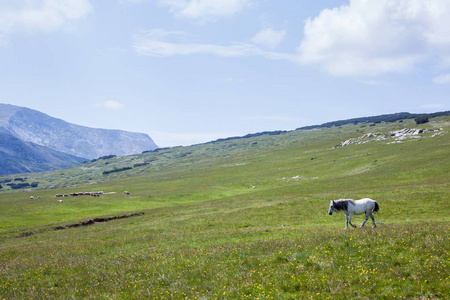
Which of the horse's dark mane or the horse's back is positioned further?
the horse's dark mane

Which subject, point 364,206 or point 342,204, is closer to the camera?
point 364,206

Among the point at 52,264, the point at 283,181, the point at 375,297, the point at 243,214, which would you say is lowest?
the point at 283,181

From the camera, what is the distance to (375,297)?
9750 millimetres

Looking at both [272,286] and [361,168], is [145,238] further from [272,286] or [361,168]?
[361,168]

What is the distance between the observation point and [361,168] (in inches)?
3952

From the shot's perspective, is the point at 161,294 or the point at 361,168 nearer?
the point at 161,294

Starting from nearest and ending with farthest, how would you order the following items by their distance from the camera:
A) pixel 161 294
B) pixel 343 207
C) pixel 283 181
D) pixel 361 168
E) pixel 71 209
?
pixel 161 294 < pixel 343 207 < pixel 71 209 < pixel 361 168 < pixel 283 181

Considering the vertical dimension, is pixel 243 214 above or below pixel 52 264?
below

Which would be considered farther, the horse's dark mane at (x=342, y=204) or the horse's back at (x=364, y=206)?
the horse's dark mane at (x=342, y=204)

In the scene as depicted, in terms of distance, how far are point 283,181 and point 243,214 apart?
73.4 m

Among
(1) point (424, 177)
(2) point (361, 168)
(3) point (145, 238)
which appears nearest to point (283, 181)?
(2) point (361, 168)

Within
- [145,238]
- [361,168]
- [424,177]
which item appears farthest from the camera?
[361,168]

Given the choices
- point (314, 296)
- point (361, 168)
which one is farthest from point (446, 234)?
point (361, 168)

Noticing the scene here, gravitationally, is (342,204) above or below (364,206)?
above
